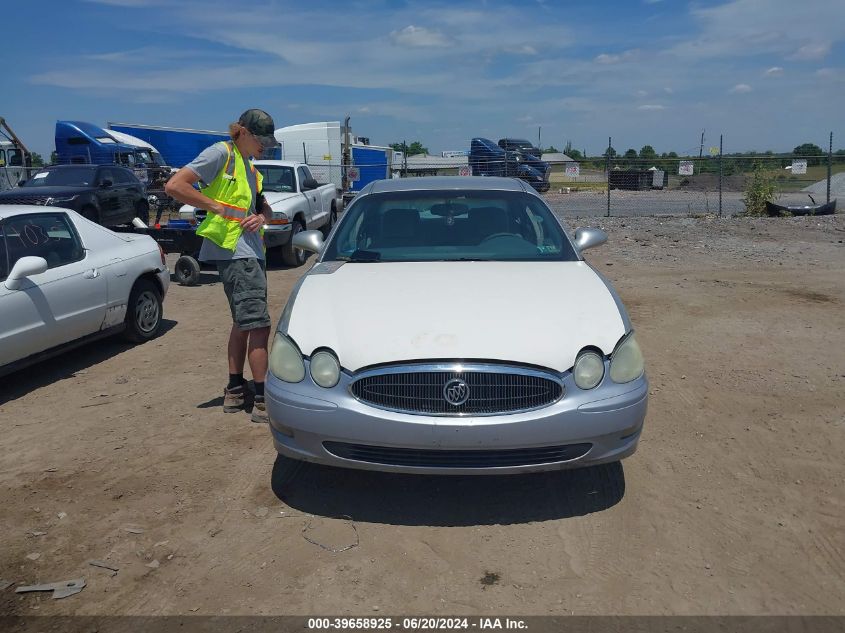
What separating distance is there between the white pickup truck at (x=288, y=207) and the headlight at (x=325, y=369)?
27.9ft

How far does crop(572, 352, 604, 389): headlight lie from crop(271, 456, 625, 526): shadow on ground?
73 cm

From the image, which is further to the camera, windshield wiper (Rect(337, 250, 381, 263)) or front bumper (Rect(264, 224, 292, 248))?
front bumper (Rect(264, 224, 292, 248))

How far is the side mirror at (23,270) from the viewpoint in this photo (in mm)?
5281

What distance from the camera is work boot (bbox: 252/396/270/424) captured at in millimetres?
4792

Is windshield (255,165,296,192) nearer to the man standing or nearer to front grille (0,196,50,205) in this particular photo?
front grille (0,196,50,205)

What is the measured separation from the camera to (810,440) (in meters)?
4.47

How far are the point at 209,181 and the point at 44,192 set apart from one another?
11010 millimetres

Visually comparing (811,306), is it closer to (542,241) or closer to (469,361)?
(542,241)

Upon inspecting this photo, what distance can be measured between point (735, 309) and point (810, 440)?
380cm

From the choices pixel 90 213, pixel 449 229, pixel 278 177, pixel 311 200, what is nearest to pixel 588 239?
pixel 449 229

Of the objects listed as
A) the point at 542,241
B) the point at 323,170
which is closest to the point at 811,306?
the point at 542,241

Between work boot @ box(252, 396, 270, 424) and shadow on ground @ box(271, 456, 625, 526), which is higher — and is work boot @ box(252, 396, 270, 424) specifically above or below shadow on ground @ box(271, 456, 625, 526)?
above

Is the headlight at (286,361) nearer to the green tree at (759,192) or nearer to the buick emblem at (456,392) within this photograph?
the buick emblem at (456,392)

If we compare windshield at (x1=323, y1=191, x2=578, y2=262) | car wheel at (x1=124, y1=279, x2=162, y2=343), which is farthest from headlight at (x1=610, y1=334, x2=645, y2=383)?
car wheel at (x1=124, y1=279, x2=162, y2=343)
